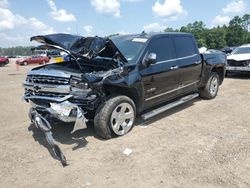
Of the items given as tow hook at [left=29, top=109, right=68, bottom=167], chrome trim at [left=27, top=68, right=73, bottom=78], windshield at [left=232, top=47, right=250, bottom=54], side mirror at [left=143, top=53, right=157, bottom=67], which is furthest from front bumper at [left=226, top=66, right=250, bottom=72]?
tow hook at [left=29, top=109, right=68, bottom=167]

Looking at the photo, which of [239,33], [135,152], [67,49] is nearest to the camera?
[135,152]

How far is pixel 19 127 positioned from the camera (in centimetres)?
643

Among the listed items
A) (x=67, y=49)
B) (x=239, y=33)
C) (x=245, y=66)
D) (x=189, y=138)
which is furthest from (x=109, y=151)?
(x=239, y=33)

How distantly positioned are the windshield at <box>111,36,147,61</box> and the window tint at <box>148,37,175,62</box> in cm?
22

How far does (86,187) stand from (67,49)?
2477mm

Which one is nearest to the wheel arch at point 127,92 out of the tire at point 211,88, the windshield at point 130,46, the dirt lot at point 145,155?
the dirt lot at point 145,155

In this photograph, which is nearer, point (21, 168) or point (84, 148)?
point (21, 168)

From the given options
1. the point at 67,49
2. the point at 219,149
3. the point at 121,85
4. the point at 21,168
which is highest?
the point at 67,49

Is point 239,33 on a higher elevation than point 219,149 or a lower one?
higher

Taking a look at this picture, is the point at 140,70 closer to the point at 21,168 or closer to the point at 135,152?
the point at 135,152

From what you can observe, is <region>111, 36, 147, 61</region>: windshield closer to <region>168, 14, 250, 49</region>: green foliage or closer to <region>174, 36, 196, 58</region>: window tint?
<region>174, 36, 196, 58</region>: window tint

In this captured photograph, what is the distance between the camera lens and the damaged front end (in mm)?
4957

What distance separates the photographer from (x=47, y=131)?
4848 millimetres

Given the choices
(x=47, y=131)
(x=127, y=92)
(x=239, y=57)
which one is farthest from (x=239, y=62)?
(x=47, y=131)
